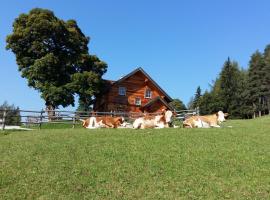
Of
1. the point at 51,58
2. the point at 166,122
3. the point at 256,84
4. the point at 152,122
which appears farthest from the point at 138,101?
the point at 256,84

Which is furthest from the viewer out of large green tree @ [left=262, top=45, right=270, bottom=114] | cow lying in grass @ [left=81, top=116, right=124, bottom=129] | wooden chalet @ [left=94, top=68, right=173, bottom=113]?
→ large green tree @ [left=262, top=45, right=270, bottom=114]

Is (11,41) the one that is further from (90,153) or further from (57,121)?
(90,153)

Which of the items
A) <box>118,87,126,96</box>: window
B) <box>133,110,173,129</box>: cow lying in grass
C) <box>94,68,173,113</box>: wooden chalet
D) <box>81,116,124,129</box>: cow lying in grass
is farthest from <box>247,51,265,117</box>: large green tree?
<box>133,110,173,129</box>: cow lying in grass

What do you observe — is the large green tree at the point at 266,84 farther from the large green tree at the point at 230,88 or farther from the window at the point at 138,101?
the window at the point at 138,101

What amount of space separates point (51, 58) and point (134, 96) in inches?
488

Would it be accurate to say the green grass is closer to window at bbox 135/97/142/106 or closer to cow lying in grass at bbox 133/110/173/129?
cow lying in grass at bbox 133/110/173/129

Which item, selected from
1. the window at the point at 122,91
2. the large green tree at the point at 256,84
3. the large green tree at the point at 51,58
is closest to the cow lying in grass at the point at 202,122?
the large green tree at the point at 51,58

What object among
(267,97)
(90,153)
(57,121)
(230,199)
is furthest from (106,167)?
(267,97)

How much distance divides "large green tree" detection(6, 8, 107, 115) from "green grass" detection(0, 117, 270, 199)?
3185 cm

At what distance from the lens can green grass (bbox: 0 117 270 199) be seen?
10992 mm

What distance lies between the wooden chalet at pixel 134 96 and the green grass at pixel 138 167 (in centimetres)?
3621

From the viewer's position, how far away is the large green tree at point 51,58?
4888cm

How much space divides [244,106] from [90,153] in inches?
2941

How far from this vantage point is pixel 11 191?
11.2m
